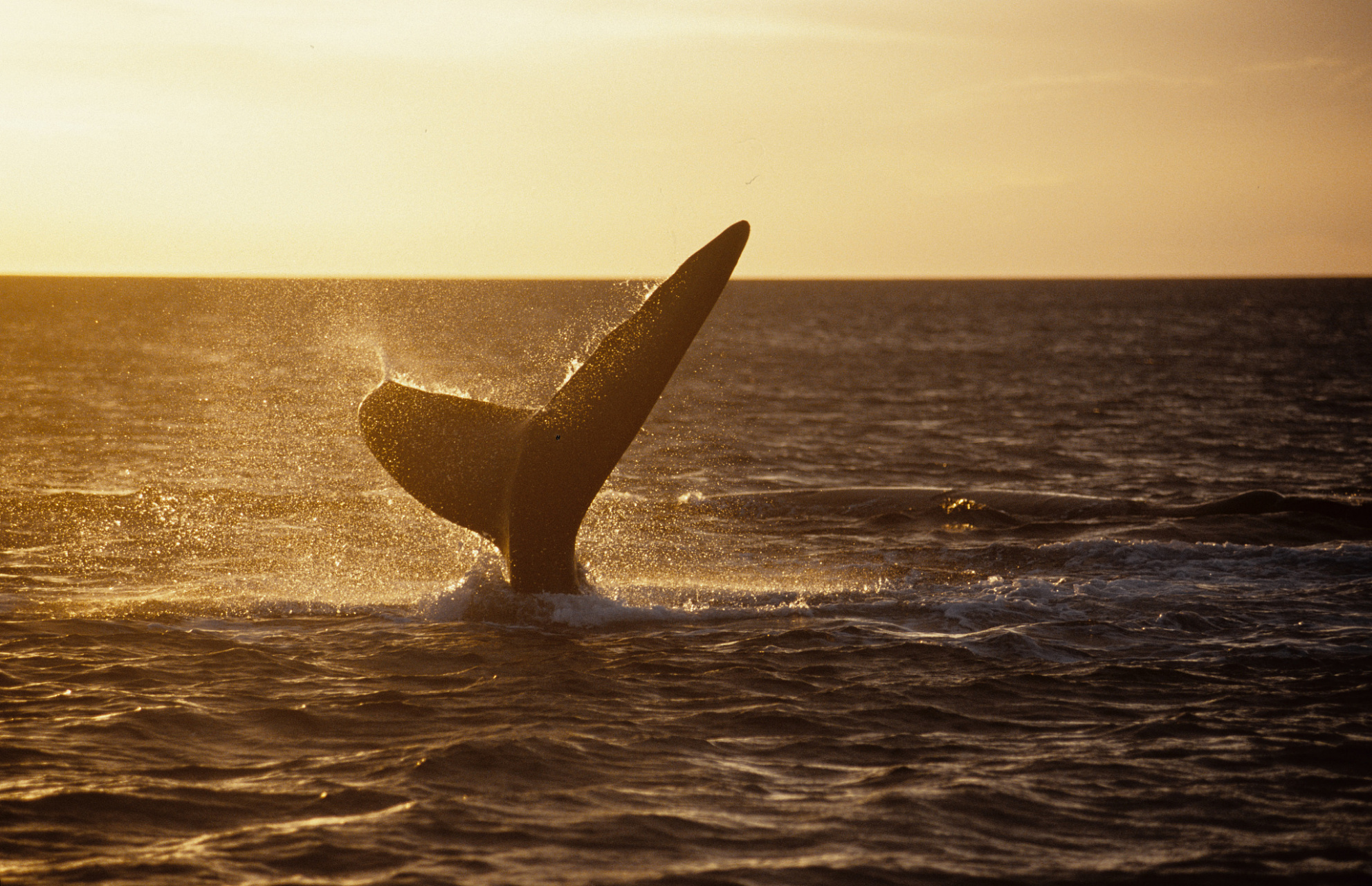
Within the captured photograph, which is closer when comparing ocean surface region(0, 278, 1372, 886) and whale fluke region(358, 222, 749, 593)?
ocean surface region(0, 278, 1372, 886)

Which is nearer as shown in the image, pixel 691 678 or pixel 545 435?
pixel 691 678

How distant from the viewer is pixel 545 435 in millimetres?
12297

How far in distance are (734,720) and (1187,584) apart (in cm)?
786

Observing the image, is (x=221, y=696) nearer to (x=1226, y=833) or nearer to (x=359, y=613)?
(x=359, y=613)

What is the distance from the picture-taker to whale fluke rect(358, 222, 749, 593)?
1198cm

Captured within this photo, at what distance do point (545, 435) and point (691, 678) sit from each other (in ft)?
9.24

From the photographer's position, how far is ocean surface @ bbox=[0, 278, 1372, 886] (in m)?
7.75

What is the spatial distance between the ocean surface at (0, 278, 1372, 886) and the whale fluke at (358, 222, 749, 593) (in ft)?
2.62

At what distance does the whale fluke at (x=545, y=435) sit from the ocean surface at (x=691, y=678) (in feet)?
2.62

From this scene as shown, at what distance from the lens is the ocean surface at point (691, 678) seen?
7750 mm

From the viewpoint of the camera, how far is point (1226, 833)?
7992mm

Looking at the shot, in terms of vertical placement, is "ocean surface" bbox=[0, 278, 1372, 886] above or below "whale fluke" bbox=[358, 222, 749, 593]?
below

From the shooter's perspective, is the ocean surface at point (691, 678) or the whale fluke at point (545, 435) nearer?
the ocean surface at point (691, 678)

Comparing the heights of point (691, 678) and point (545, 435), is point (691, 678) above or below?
below
